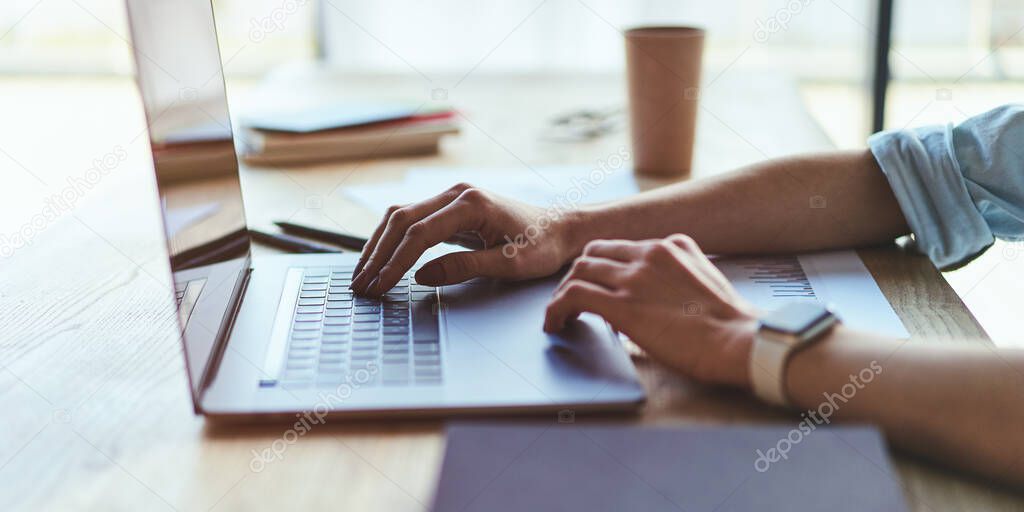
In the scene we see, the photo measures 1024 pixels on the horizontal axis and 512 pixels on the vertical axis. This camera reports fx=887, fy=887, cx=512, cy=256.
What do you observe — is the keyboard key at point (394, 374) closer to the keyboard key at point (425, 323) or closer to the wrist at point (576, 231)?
the keyboard key at point (425, 323)

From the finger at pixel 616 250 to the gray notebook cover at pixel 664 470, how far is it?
0.21 m

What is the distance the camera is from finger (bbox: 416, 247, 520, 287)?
87cm

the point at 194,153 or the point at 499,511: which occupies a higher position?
the point at 194,153

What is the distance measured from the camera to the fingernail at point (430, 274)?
871mm

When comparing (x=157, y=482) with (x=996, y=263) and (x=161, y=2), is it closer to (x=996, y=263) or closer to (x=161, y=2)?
(x=161, y=2)

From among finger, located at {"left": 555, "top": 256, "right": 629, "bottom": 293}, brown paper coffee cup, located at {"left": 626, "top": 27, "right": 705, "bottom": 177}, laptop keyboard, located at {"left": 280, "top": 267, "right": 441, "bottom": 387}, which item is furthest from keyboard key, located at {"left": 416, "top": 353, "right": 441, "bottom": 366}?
brown paper coffee cup, located at {"left": 626, "top": 27, "right": 705, "bottom": 177}

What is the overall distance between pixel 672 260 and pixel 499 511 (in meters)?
0.31

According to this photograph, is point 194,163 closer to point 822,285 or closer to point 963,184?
point 822,285

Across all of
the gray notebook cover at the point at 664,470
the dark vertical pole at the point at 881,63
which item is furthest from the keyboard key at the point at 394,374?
the dark vertical pole at the point at 881,63

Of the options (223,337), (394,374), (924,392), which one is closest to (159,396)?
(223,337)

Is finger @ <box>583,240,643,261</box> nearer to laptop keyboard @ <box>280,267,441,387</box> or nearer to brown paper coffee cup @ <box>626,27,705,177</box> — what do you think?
laptop keyboard @ <box>280,267,441,387</box>

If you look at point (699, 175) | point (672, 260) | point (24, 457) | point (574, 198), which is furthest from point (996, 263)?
point (24, 457)

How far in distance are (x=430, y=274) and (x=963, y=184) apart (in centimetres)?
57

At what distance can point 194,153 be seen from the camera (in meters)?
0.82
